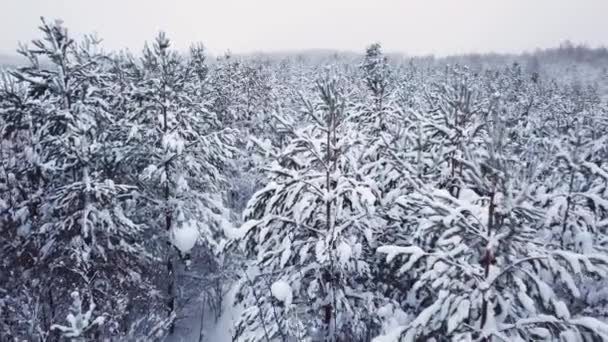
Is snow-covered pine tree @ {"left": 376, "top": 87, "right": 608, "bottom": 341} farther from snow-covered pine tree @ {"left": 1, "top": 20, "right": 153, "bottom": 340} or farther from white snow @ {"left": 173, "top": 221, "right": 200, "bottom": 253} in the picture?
white snow @ {"left": 173, "top": 221, "right": 200, "bottom": 253}

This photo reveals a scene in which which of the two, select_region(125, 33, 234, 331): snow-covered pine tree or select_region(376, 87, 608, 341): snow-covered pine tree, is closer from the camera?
select_region(376, 87, 608, 341): snow-covered pine tree

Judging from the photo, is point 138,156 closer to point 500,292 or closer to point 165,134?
point 165,134

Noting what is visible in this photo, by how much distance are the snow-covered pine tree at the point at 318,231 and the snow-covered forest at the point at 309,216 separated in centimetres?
4

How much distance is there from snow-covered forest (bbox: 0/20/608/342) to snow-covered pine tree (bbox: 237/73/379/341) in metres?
0.04

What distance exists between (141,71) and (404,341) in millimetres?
12442

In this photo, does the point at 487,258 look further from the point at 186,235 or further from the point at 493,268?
the point at 186,235

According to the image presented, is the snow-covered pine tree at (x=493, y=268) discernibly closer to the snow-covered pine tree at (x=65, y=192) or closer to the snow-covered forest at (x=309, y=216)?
the snow-covered forest at (x=309, y=216)

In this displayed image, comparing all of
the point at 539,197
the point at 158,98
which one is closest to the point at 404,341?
the point at 539,197

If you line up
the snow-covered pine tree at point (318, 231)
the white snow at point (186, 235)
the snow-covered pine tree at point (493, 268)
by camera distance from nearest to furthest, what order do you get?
the snow-covered pine tree at point (493, 268), the snow-covered pine tree at point (318, 231), the white snow at point (186, 235)

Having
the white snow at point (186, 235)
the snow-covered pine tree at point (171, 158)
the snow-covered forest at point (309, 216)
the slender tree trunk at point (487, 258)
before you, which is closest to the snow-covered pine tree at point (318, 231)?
the snow-covered forest at point (309, 216)

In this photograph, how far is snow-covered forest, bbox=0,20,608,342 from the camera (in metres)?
4.19

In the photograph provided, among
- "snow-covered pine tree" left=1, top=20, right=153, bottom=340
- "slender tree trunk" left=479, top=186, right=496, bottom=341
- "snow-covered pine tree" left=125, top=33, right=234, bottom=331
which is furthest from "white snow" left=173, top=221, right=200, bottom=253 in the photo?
"slender tree trunk" left=479, top=186, right=496, bottom=341

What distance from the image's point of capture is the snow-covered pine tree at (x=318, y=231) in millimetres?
6797

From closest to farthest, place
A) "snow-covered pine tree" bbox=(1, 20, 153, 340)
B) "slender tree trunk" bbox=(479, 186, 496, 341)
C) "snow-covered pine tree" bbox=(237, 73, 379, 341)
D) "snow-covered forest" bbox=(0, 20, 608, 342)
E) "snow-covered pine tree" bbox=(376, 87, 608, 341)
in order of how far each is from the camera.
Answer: "snow-covered pine tree" bbox=(376, 87, 608, 341)
"slender tree trunk" bbox=(479, 186, 496, 341)
"snow-covered forest" bbox=(0, 20, 608, 342)
"snow-covered pine tree" bbox=(237, 73, 379, 341)
"snow-covered pine tree" bbox=(1, 20, 153, 340)
